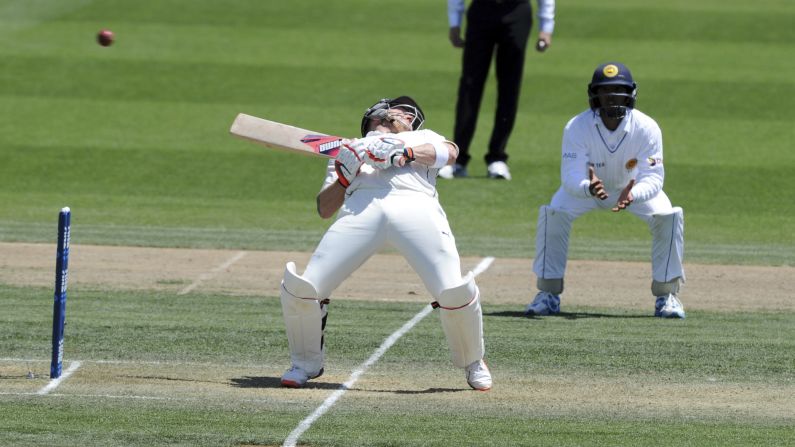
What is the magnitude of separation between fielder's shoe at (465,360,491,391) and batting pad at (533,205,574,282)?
8.99 feet

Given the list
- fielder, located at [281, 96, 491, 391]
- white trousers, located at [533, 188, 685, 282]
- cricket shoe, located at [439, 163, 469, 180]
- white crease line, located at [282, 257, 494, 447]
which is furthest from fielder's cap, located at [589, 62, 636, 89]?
cricket shoe, located at [439, 163, 469, 180]

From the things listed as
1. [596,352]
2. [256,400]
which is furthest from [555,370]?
[256,400]

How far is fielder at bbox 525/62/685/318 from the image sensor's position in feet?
35.1

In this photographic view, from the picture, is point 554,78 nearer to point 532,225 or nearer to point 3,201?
point 532,225

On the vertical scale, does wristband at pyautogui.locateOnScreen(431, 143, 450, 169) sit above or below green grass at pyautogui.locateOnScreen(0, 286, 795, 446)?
above

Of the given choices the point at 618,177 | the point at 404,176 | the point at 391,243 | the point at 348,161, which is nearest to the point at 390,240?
the point at 391,243

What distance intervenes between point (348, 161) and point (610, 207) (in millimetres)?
3395

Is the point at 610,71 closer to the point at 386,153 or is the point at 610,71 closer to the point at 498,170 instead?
the point at 386,153

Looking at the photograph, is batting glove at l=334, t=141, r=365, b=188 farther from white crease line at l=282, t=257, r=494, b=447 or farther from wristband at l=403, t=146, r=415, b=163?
white crease line at l=282, t=257, r=494, b=447

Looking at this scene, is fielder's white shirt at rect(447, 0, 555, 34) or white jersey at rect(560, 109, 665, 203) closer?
white jersey at rect(560, 109, 665, 203)

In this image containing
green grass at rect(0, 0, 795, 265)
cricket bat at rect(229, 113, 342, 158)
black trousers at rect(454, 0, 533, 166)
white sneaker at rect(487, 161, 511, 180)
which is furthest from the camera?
white sneaker at rect(487, 161, 511, 180)

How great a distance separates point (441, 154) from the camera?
8234 millimetres

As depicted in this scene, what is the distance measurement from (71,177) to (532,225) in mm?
5796

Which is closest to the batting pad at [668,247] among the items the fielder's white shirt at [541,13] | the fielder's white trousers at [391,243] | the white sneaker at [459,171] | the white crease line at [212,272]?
the fielder's white trousers at [391,243]
